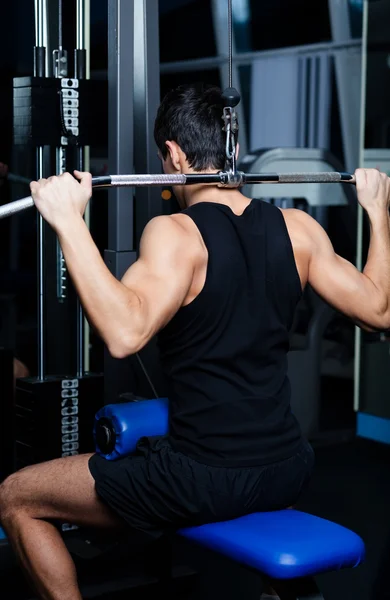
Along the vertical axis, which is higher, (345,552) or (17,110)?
(17,110)

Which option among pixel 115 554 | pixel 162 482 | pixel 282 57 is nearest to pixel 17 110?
pixel 162 482

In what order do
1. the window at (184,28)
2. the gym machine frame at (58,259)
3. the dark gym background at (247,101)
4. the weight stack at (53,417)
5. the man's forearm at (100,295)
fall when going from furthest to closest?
1. the window at (184,28)
2. the dark gym background at (247,101)
3. the weight stack at (53,417)
4. the gym machine frame at (58,259)
5. the man's forearm at (100,295)

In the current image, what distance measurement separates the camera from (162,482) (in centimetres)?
200

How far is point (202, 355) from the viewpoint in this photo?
199cm

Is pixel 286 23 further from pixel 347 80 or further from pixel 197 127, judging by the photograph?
pixel 197 127

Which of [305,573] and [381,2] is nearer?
[305,573]

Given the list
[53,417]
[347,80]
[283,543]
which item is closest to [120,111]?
[53,417]

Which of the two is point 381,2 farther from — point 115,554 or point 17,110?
point 115,554

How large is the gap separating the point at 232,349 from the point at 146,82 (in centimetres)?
93

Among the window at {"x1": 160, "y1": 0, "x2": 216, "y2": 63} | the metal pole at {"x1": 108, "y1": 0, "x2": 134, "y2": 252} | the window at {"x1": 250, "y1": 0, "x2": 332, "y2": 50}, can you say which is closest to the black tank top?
the metal pole at {"x1": 108, "y1": 0, "x2": 134, "y2": 252}

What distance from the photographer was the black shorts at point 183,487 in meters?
1.98

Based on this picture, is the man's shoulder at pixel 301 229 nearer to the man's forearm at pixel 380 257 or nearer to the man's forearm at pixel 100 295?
the man's forearm at pixel 380 257

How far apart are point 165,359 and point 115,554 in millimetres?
1178

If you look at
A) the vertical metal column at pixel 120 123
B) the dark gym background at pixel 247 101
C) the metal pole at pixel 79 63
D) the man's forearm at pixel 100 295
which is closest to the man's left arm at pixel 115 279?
the man's forearm at pixel 100 295
